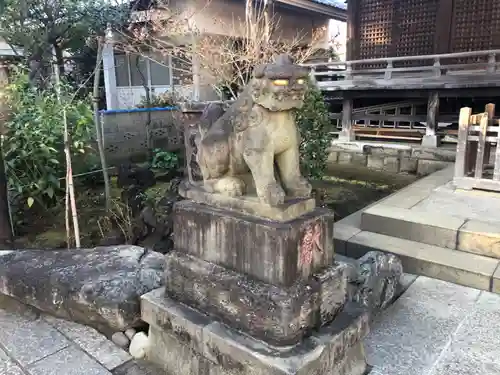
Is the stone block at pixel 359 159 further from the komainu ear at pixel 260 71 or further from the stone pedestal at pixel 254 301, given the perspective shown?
the komainu ear at pixel 260 71

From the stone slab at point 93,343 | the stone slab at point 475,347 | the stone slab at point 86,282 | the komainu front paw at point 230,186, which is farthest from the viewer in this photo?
the stone slab at point 86,282

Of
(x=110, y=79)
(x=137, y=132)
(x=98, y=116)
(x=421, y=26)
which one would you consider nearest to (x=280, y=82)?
(x=98, y=116)

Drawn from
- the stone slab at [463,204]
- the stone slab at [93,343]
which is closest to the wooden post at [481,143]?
the stone slab at [463,204]

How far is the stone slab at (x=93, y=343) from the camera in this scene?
271 cm

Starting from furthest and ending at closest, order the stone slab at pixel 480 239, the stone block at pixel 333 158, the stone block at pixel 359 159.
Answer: the stone block at pixel 333 158 < the stone block at pixel 359 159 < the stone slab at pixel 480 239

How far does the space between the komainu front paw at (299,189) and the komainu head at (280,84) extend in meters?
0.47

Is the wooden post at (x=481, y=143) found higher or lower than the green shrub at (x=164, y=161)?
higher

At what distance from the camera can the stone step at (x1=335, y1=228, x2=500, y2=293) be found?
360 cm

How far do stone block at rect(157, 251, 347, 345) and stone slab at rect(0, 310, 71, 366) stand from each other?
996 mm

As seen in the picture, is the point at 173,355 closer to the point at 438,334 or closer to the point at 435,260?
the point at 438,334

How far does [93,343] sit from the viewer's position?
2.88 meters

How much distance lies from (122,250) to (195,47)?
5265 millimetres

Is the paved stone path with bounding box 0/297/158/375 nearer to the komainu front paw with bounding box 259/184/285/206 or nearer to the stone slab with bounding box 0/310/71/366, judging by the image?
the stone slab with bounding box 0/310/71/366

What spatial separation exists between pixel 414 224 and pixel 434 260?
0.59 m
